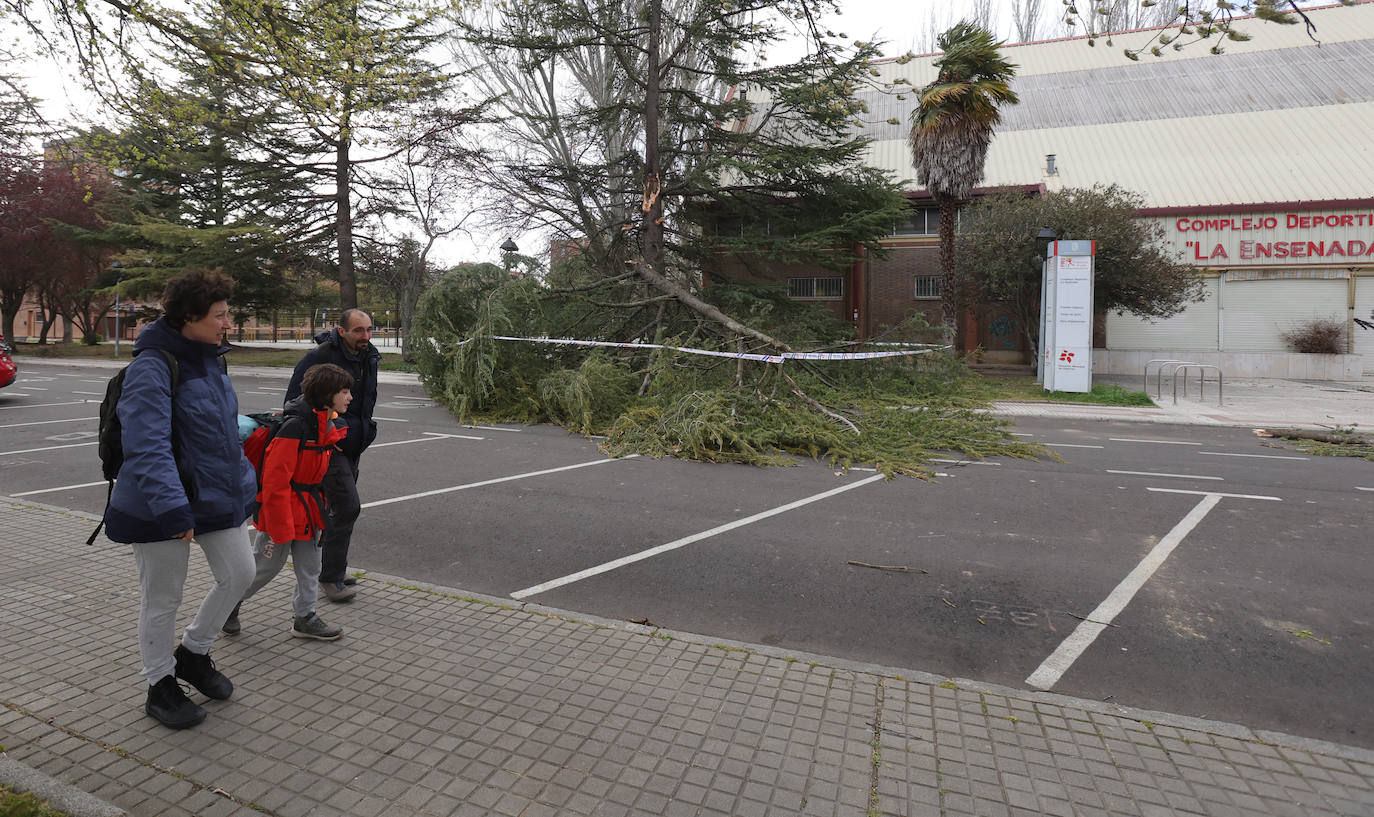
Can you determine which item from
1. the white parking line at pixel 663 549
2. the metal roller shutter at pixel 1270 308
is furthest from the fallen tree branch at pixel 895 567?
the metal roller shutter at pixel 1270 308

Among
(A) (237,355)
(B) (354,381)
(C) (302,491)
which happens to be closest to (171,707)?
(C) (302,491)

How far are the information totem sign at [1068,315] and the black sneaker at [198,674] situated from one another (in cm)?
1814

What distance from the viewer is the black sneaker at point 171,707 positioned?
A: 317cm

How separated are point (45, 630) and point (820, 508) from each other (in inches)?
221

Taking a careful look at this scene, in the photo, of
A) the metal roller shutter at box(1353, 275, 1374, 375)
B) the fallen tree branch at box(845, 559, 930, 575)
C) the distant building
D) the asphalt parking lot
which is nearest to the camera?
the asphalt parking lot

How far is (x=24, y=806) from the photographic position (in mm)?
2588

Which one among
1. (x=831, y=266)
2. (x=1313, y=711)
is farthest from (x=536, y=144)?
(x=1313, y=711)

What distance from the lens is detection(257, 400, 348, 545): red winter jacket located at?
3812 millimetres

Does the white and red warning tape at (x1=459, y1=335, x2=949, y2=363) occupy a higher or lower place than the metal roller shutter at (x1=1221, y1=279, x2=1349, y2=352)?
lower

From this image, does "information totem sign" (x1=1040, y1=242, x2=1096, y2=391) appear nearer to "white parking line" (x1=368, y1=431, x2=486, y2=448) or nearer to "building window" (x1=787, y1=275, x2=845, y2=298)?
"building window" (x1=787, y1=275, x2=845, y2=298)

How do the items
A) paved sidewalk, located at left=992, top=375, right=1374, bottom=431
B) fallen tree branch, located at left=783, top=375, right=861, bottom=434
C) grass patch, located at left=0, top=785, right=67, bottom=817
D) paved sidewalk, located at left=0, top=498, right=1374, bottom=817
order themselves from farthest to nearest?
paved sidewalk, located at left=992, top=375, right=1374, bottom=431 → fallen tree branch, located at left=783, top=375, right=861, bottom=434 → paved sidewalk, located at left=0, top=498, right=1374, bottom=817 → grass patch, located at left=0, top=785, right=67, bottom=817

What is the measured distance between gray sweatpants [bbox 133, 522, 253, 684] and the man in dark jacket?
989mm

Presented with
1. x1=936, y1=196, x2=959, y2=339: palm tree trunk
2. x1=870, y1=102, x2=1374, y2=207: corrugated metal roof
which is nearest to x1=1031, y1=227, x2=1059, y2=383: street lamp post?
x1=936, y1=196, x2=959, y2=339: palm tree trunk

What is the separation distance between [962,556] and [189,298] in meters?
5.08
